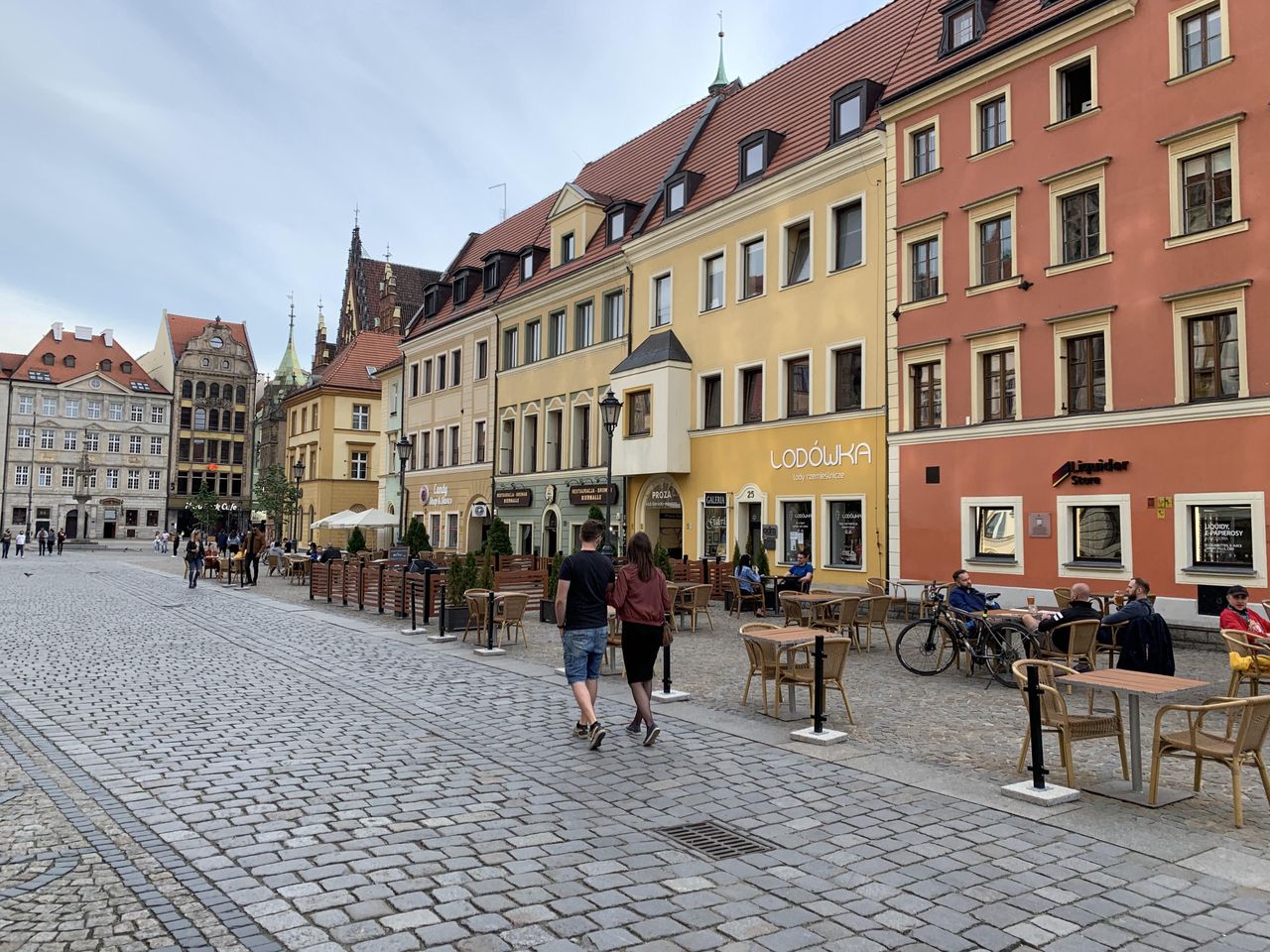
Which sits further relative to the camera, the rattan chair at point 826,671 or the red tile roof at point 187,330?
the red tile roof at point 187,330

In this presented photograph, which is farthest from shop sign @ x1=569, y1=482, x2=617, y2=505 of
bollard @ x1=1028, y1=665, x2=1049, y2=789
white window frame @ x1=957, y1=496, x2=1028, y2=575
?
bollard @ x1=1028, y1=665, x2=1049, y2=789

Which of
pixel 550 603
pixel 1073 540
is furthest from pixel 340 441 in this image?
pixel 1073 540

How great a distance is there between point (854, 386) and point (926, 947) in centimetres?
A: 2038

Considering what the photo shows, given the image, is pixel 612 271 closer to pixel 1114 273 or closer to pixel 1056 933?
pixel 1114 273

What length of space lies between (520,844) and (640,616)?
310cm

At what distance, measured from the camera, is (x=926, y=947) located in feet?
14.0

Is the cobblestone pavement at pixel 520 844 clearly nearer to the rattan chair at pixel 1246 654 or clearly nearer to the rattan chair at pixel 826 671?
the rattan chair at pixel 826 671

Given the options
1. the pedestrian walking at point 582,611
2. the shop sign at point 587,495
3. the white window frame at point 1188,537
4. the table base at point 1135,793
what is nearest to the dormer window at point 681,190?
the shop sign at point 587,495

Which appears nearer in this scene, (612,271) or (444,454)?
(612,271)

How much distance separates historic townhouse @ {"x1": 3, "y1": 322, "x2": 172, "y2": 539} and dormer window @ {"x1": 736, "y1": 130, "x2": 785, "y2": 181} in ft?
246

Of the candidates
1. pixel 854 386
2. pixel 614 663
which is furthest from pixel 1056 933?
pixel 854 386

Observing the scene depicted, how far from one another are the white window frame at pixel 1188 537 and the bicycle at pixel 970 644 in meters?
6.37

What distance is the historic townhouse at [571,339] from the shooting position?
109ft

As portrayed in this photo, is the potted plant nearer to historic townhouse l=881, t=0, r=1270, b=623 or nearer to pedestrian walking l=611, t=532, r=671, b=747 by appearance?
historic townhouse l=881, t=0, r=1270, b=623
